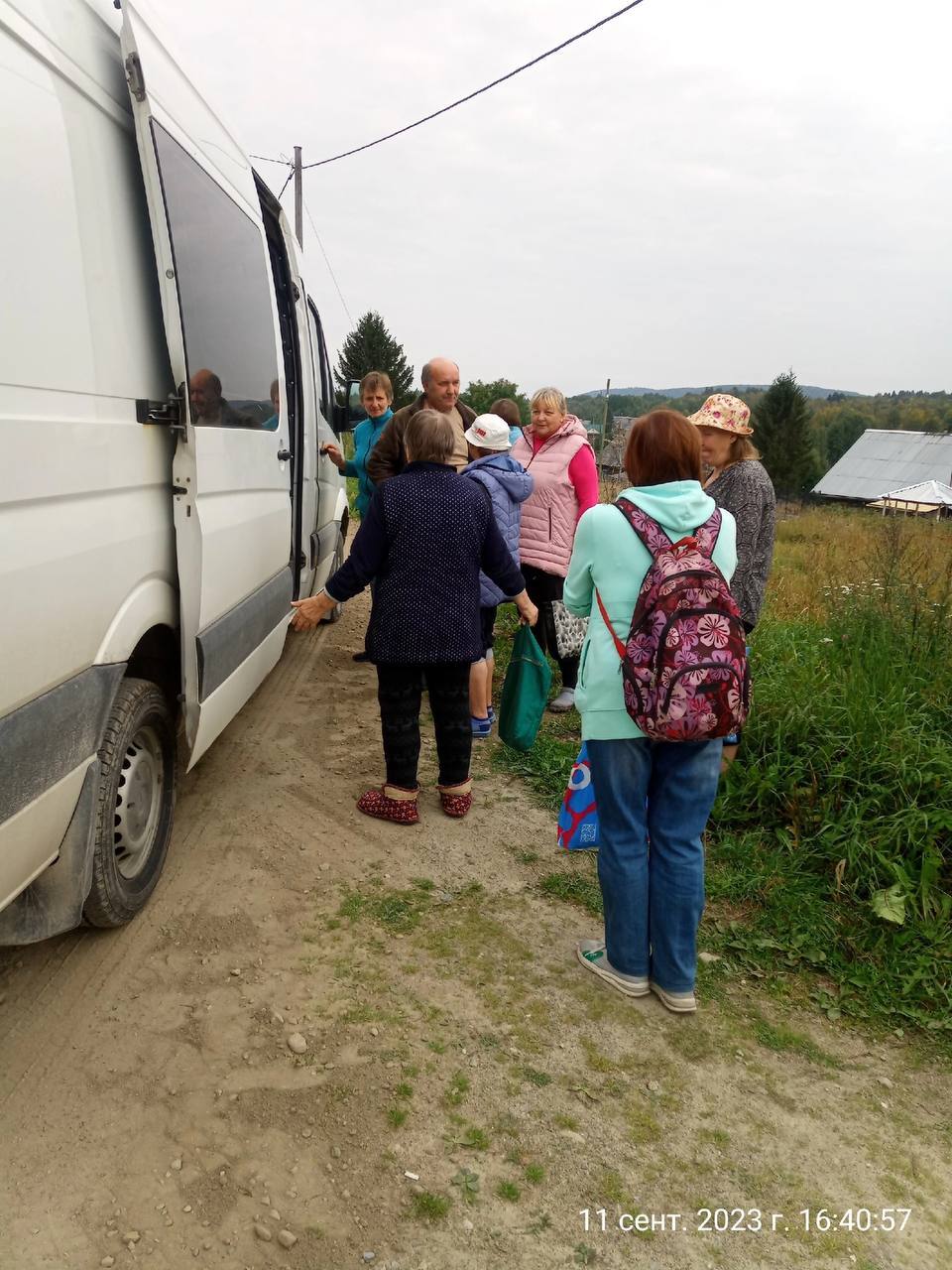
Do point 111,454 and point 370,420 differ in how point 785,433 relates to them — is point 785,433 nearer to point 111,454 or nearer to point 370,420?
point 370,420

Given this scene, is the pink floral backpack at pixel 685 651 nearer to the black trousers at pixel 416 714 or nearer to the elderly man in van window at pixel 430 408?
the black trousers at pixel 416 714

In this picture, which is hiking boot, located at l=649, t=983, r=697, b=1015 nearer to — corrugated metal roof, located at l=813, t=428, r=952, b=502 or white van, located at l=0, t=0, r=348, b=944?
white van, located at l=0, t=0, r=348, b=944

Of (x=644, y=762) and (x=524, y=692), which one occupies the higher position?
(x=644, y=762)

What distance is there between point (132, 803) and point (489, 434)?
2.33 meters

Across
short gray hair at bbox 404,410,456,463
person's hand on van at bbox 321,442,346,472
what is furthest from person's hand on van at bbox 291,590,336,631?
person's hand on van at bbox 321,442,346,472

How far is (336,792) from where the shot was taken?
4039 mm

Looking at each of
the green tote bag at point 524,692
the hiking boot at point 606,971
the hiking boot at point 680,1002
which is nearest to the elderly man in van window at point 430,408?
the green tote bag at point 524,692

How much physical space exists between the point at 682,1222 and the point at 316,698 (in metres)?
3.73

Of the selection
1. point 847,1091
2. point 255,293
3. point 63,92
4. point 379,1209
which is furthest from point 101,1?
point 847,1091

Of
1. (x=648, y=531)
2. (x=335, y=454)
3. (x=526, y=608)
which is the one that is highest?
(x=335, y=454)

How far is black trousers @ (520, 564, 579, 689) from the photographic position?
490 centimetres

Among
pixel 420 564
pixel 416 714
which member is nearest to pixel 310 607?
pixel 420 564

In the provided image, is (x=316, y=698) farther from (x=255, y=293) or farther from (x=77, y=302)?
(x=77, y=302)

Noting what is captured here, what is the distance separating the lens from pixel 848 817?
11.4ft
